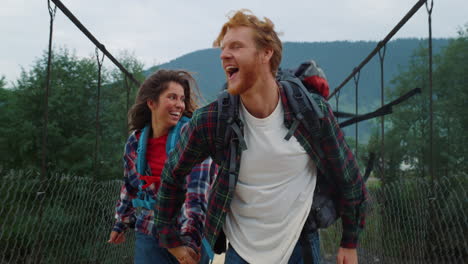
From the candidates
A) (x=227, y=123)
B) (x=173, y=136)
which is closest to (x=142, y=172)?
(x=173, y=136)

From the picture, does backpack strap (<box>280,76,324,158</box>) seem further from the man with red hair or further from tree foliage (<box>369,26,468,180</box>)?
tree foliage (<box>369,26,468,180</box>)

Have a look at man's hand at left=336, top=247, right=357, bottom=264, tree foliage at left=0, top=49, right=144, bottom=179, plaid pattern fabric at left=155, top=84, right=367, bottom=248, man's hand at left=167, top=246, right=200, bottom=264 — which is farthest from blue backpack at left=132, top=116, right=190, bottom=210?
tree foliage at left=0, top=49, right=144, bottom=179

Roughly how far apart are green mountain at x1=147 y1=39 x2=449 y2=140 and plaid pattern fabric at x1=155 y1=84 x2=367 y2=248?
379 ft

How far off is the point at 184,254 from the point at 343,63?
152024 mm

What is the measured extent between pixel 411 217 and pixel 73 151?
690 inches

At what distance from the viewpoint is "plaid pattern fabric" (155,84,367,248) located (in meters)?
1.21

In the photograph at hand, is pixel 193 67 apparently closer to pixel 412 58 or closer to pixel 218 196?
pixel 412 58

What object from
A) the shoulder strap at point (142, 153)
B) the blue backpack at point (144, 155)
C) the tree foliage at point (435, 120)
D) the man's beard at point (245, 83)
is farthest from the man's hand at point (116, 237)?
the tree foliage at point (435, 120)

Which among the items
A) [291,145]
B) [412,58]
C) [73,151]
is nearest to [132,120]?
[291,145]

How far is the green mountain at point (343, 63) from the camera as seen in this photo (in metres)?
128

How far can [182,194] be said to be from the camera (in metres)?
1.41

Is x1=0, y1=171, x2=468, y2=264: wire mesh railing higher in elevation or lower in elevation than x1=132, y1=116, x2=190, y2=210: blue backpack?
lower

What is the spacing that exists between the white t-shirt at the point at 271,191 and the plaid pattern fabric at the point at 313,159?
0.04 metres

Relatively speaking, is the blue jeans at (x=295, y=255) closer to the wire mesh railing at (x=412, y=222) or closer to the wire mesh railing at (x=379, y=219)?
the wire mesh railing at (x=379, y=219)
